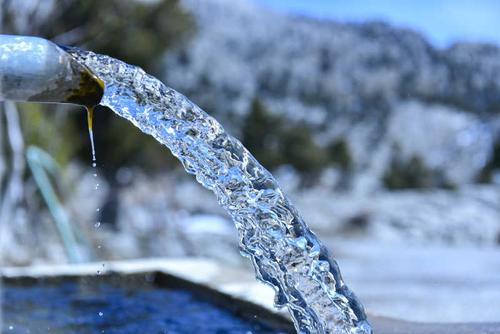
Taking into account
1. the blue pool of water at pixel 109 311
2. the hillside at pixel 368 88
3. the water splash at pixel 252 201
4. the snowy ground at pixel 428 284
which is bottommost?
the blue pool of water at pixel 109 311

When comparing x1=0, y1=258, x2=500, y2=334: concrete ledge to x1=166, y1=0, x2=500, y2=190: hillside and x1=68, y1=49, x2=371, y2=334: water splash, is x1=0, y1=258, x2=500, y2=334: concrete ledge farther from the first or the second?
x1=166, y1=0, x2=500, y2=190: hillside

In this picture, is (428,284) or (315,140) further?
(315,140)

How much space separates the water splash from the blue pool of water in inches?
31.3

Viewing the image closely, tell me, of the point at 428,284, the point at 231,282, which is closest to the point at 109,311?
the point at 231,282

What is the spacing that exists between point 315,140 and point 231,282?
2914cm

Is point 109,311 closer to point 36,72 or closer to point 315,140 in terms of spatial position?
point 36,72

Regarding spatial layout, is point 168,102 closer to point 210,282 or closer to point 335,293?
point 335,293

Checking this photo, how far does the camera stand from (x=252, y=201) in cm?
207

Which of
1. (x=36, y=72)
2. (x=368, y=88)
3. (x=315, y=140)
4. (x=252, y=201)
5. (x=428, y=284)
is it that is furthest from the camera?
(x=368, y=88)

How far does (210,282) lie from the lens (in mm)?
3963

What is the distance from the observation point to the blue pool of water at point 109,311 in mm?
2973

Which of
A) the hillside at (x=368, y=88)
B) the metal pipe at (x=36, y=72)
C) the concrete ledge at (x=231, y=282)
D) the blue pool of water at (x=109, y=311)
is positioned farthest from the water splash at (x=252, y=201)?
the hillside at (x=368, y=88)

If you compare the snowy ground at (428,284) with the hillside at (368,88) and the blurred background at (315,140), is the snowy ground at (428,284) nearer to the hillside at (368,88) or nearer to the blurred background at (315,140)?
the blurred background at (315,140)

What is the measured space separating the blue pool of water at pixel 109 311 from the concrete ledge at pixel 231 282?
85mm
